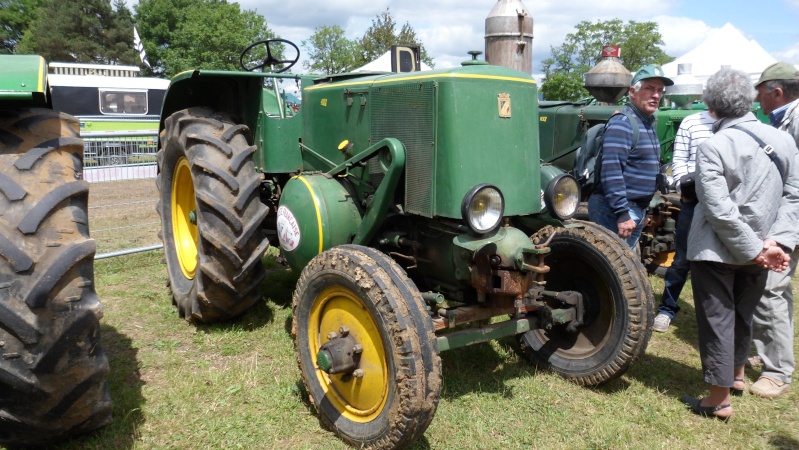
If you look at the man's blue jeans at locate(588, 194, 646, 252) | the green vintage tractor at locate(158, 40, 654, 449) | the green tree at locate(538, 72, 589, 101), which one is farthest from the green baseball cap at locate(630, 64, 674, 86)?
the green tree at locate(538, 72, 589, 101)

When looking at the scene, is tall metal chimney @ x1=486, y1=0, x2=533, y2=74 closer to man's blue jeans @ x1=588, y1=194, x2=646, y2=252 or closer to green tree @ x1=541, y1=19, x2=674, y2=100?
man's blue jeans @ x1=588, y1=194, x2=646, y2=252

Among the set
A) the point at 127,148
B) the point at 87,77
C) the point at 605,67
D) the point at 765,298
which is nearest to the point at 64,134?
the point at 765,298

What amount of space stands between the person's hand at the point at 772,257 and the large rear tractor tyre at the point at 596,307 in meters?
0.55

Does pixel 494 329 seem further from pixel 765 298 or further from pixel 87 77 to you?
pixel 87 77

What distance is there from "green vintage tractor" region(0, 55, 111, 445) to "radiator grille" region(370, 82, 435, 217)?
1492mm

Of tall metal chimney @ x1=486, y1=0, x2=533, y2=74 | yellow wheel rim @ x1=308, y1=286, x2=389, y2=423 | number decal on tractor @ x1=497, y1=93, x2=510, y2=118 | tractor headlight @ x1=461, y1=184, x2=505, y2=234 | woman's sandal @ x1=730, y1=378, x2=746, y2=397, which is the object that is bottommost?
woman's sandal @ x1=730, y1=378, x2=746, y2=397

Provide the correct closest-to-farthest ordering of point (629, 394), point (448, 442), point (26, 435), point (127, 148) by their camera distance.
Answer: point (26, 435) → point (448, 442) → point (629, 394) → point (127, 148)

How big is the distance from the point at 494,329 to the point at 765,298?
1.90 m

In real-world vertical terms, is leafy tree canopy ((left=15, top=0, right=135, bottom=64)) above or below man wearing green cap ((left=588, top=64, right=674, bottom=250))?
above

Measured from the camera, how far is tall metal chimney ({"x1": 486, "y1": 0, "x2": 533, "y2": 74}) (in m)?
7.88

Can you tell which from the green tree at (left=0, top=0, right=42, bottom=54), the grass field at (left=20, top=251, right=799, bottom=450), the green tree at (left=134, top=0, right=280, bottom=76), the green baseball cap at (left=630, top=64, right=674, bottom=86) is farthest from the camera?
the green tree at (left=0, top=0, right=42, bottom=54)

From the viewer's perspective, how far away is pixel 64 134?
2520 millimetres

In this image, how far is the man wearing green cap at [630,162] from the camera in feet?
13.1

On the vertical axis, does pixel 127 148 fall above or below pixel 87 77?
below
